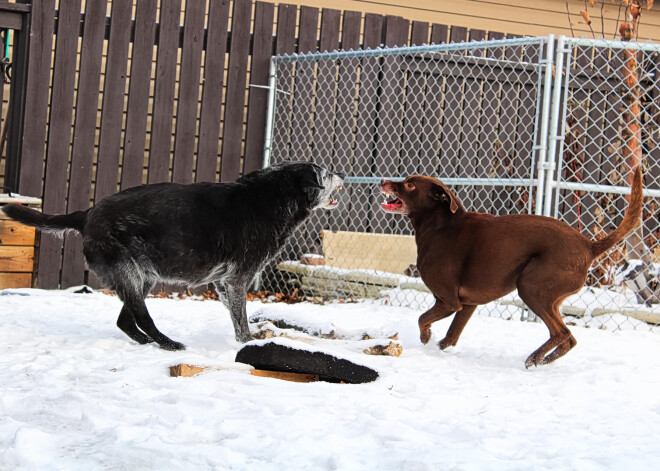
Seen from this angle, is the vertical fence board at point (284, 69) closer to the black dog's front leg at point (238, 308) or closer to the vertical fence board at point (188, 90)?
the vertical fence board at point (188, 90)

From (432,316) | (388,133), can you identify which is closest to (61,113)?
(388,133)

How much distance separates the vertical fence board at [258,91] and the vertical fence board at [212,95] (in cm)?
32

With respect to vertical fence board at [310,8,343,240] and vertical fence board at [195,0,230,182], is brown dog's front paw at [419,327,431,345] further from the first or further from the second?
vertical fence board at [195,0,230,182]

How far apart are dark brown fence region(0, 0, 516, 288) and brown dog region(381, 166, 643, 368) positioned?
11.7 ft

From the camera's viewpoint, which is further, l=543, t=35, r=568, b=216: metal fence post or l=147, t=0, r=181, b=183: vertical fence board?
l=147, t=0, r=181, b=183: vertical fence board

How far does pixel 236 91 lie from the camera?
7.48m

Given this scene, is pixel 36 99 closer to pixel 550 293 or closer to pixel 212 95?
pixel 212 95

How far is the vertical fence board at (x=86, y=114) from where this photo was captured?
6.99 metres

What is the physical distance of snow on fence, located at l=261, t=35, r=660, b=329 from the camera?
7305 millimetres

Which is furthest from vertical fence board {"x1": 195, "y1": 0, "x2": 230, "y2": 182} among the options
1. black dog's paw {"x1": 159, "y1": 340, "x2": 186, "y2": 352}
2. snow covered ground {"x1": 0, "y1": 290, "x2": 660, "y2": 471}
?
black dog's paw {"x1": 159, "y1": 340, "x2": 186, "y2": 352}

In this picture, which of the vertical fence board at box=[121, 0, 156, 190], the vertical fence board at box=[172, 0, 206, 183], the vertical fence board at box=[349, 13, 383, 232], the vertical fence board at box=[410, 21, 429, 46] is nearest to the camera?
the vertical fence board at box=[121, 0, 156, 190]

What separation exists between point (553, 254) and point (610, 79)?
505 cm

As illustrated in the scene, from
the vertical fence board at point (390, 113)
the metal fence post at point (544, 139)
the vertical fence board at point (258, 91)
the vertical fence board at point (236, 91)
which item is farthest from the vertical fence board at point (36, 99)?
the metal fence post at point (544, 139)

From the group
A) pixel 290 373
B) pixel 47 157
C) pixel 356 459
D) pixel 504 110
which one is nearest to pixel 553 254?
pixel 290 373
